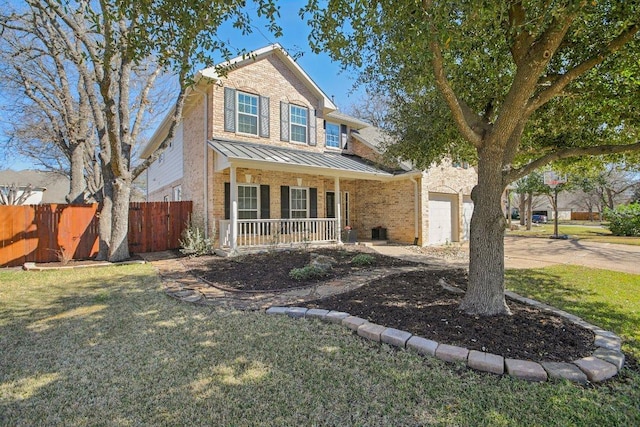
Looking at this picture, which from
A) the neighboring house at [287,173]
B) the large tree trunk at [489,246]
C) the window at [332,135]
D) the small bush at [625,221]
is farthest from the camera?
the small bush at [625,221]

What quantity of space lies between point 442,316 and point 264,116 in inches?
429

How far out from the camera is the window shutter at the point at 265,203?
12414 millimetres

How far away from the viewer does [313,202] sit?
14.0 m

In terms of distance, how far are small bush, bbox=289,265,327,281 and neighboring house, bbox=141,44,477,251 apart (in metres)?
4.31

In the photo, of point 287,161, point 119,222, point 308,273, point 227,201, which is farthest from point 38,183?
point 308,273

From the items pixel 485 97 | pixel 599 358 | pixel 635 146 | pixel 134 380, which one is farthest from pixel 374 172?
pixel 134 380

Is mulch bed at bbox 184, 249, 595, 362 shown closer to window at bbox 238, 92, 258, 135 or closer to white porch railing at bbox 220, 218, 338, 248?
white porch railing at bbox 220, 218, 338, 248

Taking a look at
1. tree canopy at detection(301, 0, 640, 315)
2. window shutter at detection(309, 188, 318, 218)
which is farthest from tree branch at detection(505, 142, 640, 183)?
window shutter at detection(309, 188, 318, 218)

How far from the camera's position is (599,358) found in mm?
3150

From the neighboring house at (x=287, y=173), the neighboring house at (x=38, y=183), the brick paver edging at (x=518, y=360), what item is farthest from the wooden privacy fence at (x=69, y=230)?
the neighboring house at (x=38, y=183)

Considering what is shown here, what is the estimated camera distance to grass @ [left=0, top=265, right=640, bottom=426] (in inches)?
94.4

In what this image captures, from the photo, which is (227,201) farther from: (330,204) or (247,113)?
(330,204)

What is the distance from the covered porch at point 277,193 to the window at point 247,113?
84 centimetres

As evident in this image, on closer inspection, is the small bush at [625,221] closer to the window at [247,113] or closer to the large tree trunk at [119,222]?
the window at [247,113]
